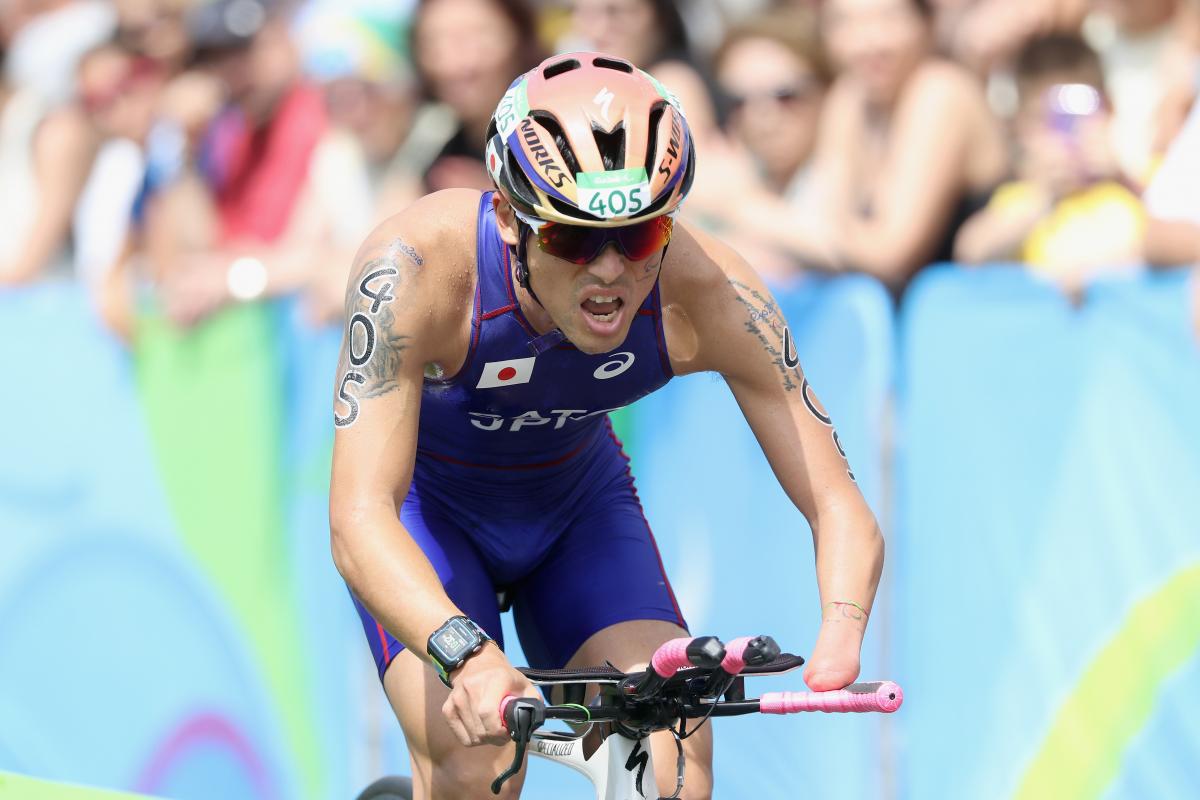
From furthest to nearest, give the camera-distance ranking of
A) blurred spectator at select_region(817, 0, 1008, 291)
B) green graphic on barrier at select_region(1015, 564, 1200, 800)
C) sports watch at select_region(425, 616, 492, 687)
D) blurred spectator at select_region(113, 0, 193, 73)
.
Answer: blurred spectator at select_region(113, 0, 193, 73) → blurred spectator at select_region(817, 0, 1008, 291) → green graphic on barrier at select_region(1015, 564, 1200, 800) → sports watch at select_region(425, 616, 492, 687)

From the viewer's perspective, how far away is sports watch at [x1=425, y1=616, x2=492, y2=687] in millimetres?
3859

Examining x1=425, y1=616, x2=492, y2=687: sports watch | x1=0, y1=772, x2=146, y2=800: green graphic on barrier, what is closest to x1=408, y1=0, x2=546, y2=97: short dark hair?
x1=0, y1=772, x2=146, y2=800: green graphic on barrier

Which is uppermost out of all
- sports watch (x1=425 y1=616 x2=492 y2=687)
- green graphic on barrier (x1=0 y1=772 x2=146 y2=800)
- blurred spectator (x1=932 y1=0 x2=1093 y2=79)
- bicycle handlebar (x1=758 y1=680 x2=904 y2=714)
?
blurred spectator (x1=932 y1=0 x2=1093 y2=79)

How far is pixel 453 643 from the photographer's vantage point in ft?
12.8

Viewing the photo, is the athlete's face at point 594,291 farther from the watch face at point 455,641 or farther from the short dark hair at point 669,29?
the short dark hair at point 669,29

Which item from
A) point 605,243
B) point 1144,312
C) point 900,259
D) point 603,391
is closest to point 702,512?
point 900,259

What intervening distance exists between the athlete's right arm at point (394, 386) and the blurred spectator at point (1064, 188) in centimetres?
265

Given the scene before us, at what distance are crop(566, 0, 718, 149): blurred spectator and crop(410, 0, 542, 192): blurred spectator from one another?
0.34 m

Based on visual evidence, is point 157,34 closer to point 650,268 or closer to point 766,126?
point 766,126

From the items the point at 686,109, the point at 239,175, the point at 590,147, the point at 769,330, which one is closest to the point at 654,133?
the point at 590,147

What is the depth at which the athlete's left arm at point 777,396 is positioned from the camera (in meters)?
4.55

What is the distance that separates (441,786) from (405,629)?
26.4 inches

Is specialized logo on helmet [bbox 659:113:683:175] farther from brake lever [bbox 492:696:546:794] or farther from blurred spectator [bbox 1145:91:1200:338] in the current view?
blurred spectator [bbox 1145:91:1200:338]

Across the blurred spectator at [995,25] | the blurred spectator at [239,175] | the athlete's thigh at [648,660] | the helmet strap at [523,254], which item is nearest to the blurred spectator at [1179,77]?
the blurred spectator at [995,25]
